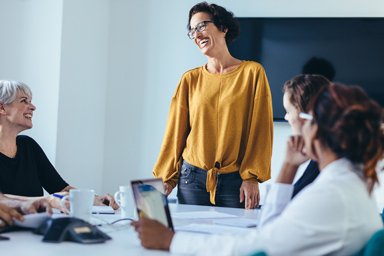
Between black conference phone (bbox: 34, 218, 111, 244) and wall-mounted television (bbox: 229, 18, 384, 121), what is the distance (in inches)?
115

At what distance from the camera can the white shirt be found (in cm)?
96

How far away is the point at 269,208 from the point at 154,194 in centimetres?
34

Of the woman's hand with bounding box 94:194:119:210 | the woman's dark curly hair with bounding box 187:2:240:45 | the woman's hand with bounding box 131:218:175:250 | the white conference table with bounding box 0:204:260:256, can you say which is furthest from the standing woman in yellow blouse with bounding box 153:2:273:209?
the woman's hand with bounding box 131:218:175:250

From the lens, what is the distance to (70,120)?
388 cm

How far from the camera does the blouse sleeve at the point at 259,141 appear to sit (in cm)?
212

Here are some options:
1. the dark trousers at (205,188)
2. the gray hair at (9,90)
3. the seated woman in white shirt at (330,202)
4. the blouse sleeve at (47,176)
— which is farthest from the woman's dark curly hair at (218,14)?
the seated woman in white shirt at (330,202)

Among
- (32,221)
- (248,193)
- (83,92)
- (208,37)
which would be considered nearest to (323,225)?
(32,221)

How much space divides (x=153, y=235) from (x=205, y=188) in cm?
100

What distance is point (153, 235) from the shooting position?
3.84 feet

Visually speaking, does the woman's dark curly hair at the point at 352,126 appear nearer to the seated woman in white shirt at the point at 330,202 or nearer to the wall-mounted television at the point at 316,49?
the seated woman in white shirt at the point at 330,202

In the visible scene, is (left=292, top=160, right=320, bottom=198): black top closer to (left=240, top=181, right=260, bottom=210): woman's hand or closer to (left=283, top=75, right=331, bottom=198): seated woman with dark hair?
(left=283, top=75, right=331, bottom=198): seated woman with dark hair

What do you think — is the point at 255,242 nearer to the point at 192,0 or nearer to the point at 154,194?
the point at 154,194

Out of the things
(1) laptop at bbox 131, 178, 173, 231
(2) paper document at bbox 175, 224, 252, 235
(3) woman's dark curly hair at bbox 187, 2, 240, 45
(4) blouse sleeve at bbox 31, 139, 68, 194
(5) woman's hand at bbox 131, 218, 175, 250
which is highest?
(3) woman's dark curly hair at bbox 187, 2, 240, 45

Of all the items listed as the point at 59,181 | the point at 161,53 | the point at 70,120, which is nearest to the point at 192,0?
the point at 161,53
